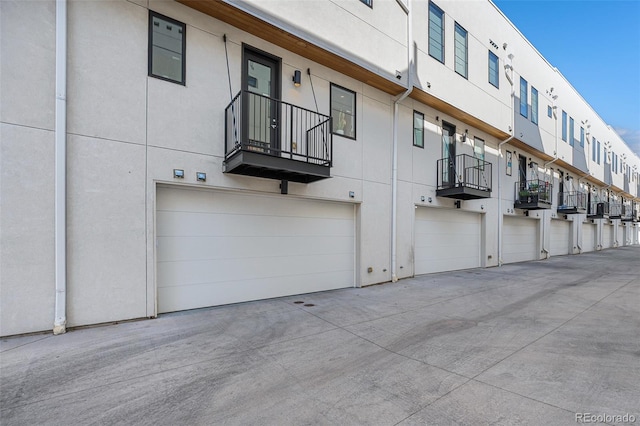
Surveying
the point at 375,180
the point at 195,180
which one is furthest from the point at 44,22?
the point at 375,180

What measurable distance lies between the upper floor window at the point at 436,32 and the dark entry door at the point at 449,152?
2095 mm

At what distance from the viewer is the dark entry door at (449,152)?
9398 mm

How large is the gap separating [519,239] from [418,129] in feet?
26.5

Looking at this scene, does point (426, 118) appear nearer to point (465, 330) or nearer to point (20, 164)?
point (465, 330)

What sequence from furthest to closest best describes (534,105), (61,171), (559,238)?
(559,238) → (534,105) → (61,171)

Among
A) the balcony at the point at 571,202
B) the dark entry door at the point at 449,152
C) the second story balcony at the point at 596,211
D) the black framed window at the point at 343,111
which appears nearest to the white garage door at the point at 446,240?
the dark entry door at the point at 449,152

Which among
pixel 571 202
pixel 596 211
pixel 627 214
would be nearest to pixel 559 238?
pixel 571 202

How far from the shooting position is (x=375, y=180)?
7484mm

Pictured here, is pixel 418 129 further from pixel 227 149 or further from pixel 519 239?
pixel 519 239

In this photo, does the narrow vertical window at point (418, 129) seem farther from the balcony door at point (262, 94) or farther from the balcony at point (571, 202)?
the balcony at point (571, 202)

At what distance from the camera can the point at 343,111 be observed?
23.0 ft

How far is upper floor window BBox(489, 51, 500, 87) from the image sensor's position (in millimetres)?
10797

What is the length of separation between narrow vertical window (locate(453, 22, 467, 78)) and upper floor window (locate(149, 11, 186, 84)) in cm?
814

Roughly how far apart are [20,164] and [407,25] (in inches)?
338
